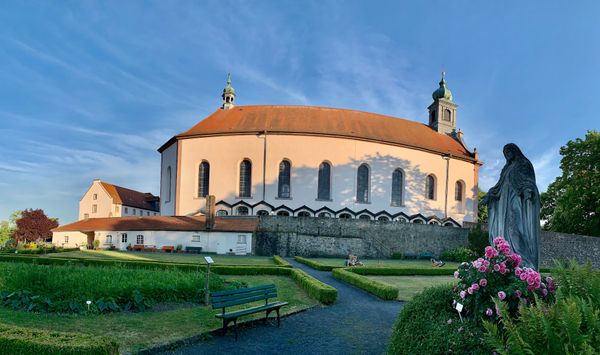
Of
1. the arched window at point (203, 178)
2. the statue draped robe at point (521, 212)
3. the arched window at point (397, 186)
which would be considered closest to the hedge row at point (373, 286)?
the statue draped robe at point (521, 212)

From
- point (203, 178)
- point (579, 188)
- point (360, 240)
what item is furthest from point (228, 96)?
point (579, 188)

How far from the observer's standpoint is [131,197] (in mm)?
62812

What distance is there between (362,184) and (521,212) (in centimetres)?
3379

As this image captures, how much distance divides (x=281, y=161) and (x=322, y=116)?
7.86 meters

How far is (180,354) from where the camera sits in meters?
7.04

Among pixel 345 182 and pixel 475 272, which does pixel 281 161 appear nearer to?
pixel 345 182

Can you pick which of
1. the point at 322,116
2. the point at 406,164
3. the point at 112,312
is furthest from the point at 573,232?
the point at 112,312

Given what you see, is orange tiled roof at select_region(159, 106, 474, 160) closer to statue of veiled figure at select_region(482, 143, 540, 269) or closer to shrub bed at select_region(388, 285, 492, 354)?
statue of veiled figure at select_region(482, 143, 540, 269)

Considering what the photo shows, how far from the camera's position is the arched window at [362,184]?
41.8m

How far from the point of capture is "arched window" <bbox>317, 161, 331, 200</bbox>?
4069cm

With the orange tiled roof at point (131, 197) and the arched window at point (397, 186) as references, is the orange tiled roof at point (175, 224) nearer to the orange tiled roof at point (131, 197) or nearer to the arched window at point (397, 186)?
the arched window at point (397, 186)

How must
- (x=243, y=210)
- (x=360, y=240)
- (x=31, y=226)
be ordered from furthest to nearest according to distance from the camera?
(x=31, y=226), (x=243, y=210), (x=360, y=240)

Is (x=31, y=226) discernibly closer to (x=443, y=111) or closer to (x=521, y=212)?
(x=443, y=111)

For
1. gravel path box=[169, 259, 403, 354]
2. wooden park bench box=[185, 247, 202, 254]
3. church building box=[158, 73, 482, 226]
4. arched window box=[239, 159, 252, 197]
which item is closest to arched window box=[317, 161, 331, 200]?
church building box=[158, 73, 482, 226]
